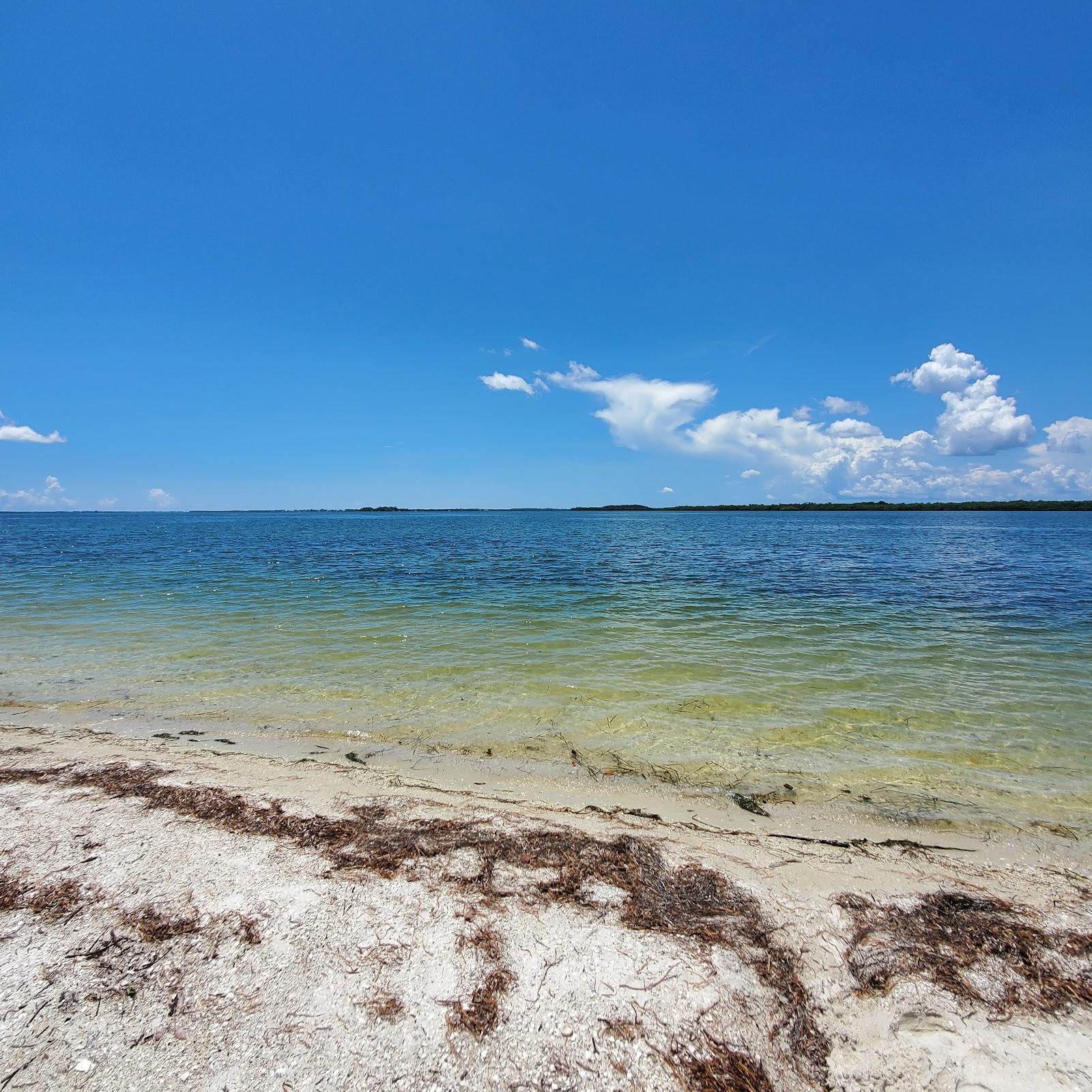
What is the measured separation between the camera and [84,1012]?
2.88 metres

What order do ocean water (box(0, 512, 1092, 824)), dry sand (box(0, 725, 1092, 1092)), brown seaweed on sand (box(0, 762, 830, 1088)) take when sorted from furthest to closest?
ocean water (box(0, 512, 1092, 824)) → brown seaweed on sand (box(0, 762, 830, 1088)) → dry sand (box(0, 725, 1092, 1092))

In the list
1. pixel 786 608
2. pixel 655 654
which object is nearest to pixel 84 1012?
pixel 655 654

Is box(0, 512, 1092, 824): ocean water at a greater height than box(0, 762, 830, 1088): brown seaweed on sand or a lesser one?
lesser

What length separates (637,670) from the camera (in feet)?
37.2

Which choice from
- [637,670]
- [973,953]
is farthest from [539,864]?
[637,670]

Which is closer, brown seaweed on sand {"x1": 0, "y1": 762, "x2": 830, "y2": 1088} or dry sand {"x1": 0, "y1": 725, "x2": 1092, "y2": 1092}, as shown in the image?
dry sand {"x1": 0, "y1": 725, "x2": 1092, "y2": 1092}

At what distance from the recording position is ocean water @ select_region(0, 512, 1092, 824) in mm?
7410

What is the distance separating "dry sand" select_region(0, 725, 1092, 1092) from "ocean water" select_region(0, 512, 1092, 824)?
2181mm

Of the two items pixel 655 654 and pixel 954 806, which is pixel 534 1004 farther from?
pixel 655 654

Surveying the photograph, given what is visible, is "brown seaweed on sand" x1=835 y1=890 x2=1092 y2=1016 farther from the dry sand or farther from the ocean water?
the ocean water

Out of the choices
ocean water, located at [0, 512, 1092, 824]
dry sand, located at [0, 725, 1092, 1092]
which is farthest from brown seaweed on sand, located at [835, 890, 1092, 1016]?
ocean water, located at [0, 512, 1092, 824]

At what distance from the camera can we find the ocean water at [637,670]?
24.3 feet

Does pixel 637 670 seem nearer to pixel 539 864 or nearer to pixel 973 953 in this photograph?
pixel 539 864

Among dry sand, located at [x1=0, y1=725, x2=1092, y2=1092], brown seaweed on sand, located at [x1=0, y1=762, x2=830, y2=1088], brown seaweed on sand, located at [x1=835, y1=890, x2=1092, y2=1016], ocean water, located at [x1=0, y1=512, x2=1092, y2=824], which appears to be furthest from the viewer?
ocean water, located at [x1=0, y1=512, x2=1092, y2=824]
